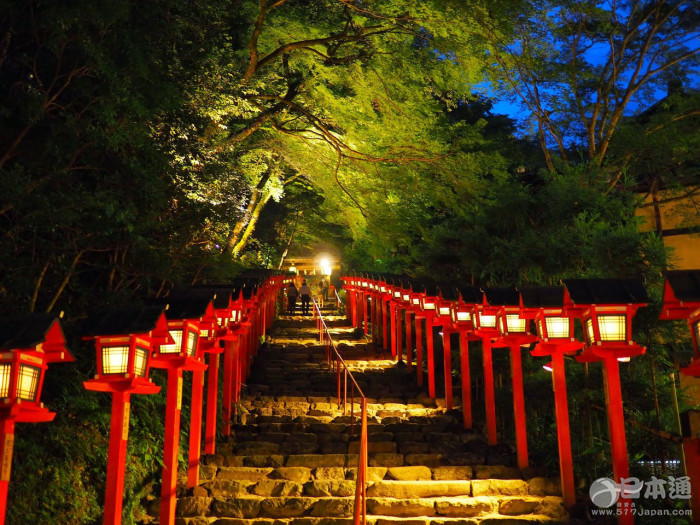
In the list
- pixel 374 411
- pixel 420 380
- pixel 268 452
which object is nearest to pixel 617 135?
pixel 420 380

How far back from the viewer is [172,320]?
303 inches

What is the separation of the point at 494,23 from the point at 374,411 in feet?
28.8

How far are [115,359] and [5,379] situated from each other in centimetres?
140

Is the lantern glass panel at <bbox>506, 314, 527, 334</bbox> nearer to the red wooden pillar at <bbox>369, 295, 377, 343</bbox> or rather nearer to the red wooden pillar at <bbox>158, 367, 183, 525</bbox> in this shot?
the red wooden pillar at <bbox>158, 367, 183, 525</bbox>

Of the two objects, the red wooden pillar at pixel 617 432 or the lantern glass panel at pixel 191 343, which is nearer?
the red wooden pillar at pixel 617 432

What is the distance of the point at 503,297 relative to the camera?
9391mm

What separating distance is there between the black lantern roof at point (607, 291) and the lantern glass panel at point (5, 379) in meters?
6.19

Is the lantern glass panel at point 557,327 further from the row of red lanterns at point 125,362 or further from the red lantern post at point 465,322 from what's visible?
the row of red lanterns at point 125,362

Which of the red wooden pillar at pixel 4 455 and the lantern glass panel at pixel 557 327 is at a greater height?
the lantern glass panel at pixel 557 327

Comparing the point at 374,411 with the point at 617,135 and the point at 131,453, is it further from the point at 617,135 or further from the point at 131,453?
the point at 617,135

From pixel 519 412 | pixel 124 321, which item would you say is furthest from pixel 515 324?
pixel 124 321

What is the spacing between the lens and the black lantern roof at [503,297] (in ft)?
30.3

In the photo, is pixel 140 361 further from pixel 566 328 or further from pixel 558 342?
pixel 566 328

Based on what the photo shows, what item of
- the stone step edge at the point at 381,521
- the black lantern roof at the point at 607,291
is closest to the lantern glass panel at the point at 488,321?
the black lantern roof at the point at 607,291
